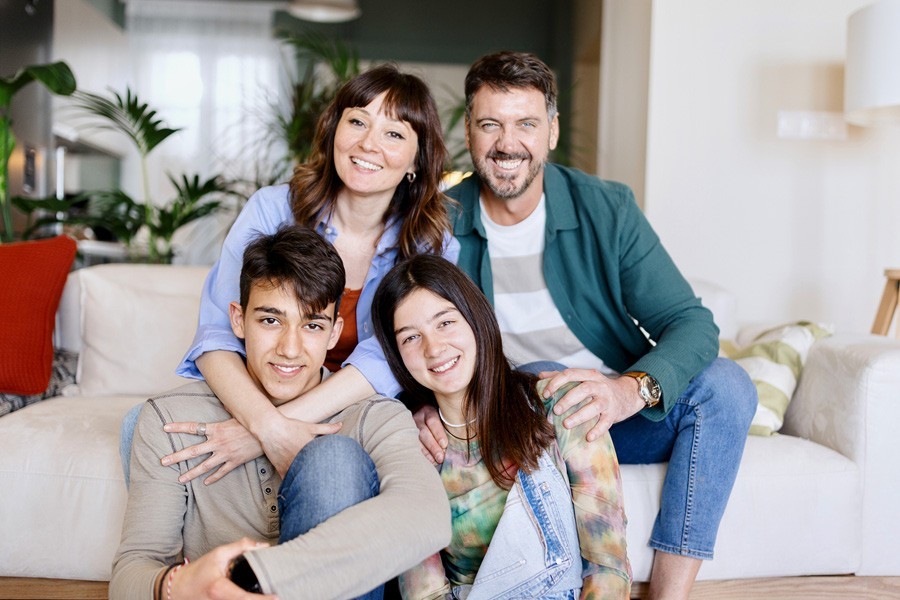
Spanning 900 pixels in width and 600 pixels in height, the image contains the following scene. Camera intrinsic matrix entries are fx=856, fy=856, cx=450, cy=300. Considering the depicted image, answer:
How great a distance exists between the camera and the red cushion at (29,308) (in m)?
2.03

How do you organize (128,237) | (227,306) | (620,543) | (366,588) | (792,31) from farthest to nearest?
(128,237), (792,31), (227,306), (620,543), (366,588)

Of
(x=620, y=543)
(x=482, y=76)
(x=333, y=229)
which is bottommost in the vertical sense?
(x=620, y=543)

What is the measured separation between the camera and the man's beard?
177 cm

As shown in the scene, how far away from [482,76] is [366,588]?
109 cm

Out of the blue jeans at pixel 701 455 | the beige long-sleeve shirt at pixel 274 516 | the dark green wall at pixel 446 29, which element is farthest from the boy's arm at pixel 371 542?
the dark green wall at pixel 446 29

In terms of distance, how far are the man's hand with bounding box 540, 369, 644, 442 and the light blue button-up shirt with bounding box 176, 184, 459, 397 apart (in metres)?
0.29

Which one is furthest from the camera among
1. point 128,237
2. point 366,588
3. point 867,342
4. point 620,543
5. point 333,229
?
point 128,237

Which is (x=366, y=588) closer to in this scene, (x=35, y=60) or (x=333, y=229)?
(x=333, y=229)

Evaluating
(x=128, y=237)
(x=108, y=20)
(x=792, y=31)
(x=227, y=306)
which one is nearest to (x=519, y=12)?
(x=108, y=20)

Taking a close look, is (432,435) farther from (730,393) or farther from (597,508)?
(730,393)

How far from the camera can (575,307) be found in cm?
182

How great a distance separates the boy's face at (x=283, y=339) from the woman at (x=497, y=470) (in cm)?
14

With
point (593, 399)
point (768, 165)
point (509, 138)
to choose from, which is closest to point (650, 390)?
point (593, 399)

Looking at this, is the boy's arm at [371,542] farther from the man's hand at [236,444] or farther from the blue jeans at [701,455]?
the blue jeans at [701,455]
